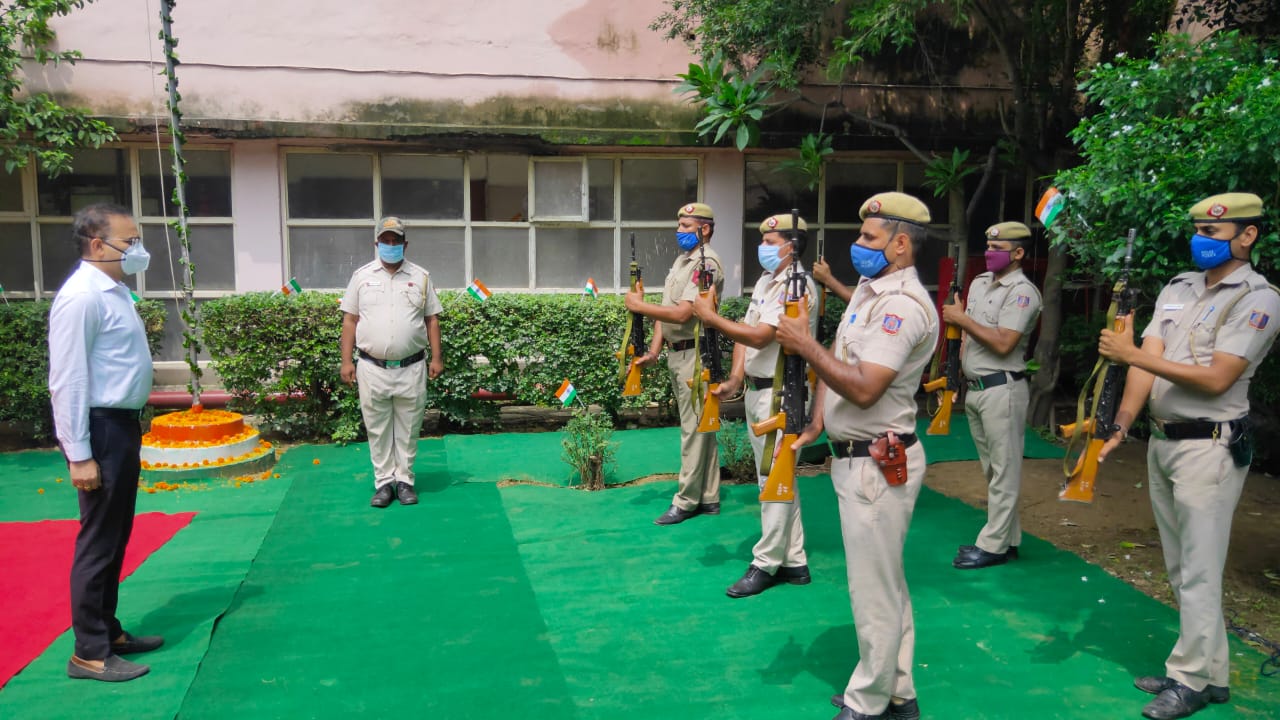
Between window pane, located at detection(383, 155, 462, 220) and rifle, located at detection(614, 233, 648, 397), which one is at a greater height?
window pane, located at detection(383, 155, 462, 220)

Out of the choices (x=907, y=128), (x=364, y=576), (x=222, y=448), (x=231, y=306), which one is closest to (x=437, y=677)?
(x=364, y=576)

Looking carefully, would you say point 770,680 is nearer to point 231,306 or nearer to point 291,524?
point 291,524

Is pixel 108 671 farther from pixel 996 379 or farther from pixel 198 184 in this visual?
pixel 198 184

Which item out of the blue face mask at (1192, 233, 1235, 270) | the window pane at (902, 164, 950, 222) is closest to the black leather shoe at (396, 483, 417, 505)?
the blue face mask at (1192, 233, 1235, 270)

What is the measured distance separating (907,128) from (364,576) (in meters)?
8.01

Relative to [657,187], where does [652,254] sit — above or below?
below

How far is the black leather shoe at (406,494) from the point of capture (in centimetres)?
650

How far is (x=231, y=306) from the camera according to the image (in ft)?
27.0

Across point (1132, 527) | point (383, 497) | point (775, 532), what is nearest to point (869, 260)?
point (775, 532)

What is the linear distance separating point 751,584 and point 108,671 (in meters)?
3.06

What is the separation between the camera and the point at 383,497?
6480 millimetres

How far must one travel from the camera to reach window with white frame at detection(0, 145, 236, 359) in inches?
367

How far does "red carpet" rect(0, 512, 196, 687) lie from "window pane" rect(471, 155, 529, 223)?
4962 millimetres

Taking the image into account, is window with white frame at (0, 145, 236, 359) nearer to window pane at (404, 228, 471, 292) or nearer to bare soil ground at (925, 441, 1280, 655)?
window pane at (404, 228, 471, 292)
